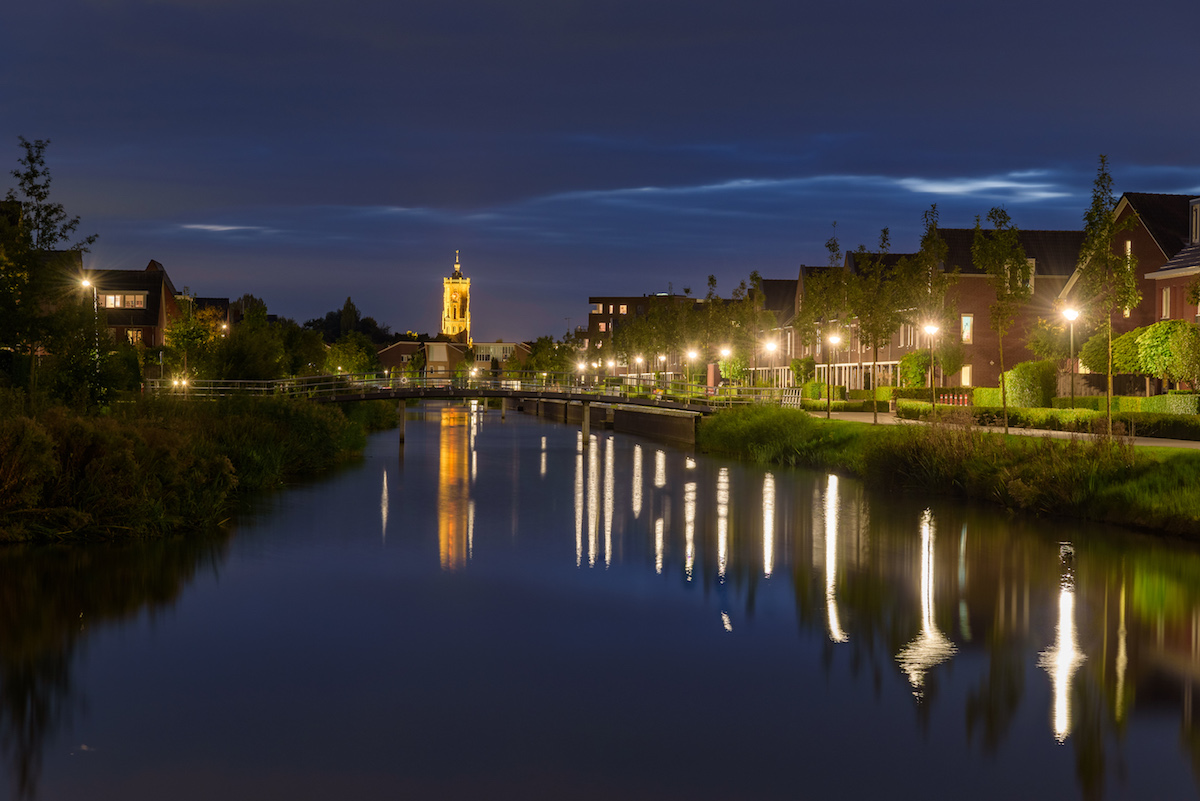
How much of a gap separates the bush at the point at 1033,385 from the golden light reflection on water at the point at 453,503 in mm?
20974

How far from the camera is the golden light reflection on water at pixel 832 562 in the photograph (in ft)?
50.7

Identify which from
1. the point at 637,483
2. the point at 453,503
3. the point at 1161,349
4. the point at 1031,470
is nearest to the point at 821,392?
the point at 1161,349

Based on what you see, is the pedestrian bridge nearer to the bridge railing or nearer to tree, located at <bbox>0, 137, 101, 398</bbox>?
the bridge railing

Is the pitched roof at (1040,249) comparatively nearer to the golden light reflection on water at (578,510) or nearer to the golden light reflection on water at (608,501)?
the golden light reflection on water at (608,501)

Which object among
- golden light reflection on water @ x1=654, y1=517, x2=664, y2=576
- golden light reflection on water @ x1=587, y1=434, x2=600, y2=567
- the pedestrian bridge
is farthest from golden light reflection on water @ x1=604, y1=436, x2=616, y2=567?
the pedestrian bridge

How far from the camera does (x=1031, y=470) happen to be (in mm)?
25875

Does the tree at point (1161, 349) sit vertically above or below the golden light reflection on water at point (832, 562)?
above

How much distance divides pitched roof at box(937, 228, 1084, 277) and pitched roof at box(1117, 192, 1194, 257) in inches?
352

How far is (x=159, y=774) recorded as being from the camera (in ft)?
32.2

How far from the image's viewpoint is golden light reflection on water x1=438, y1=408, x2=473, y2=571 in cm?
2309

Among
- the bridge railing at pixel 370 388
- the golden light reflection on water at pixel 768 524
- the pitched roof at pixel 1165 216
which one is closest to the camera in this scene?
the golden light reflection on water at pixel 768 524

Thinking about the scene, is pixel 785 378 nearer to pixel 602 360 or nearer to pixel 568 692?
pixel 602 360

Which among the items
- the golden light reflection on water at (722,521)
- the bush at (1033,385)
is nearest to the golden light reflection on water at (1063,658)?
the golden light reflection on water at (722,521)

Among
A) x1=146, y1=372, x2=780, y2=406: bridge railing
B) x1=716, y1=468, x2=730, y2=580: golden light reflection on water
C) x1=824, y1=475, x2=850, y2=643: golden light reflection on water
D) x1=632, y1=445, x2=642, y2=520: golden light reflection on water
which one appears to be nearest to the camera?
x1=824, y1=475, x2=850, y2=643: golden light reflection on water
